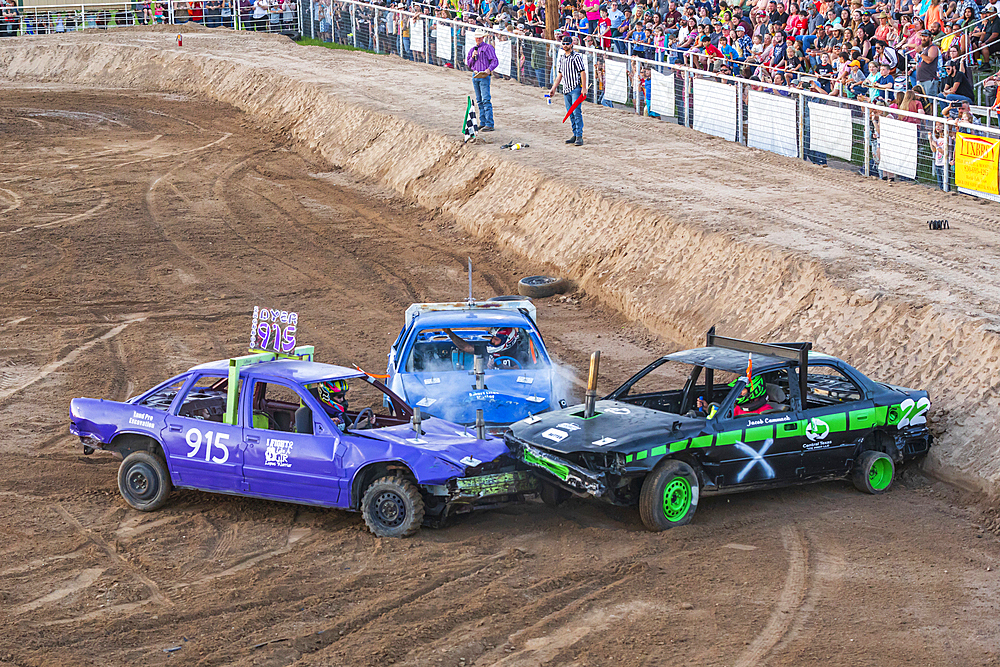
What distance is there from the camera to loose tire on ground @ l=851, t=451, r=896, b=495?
10969mm

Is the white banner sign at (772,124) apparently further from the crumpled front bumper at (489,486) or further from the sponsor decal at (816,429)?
the crumpled front bumper at (489,486)

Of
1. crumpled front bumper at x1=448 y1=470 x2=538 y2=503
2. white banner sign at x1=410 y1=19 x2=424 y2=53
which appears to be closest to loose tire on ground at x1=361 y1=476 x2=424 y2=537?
crumpled front bumper at x1=448 y1=470 x2=538 y2=503

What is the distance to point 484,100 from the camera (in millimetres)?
25344

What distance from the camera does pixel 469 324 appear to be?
12.2 metres

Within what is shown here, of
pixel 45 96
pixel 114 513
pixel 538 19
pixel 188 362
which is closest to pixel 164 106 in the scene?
pixel 45 96

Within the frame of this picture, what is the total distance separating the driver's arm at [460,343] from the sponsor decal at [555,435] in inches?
87.4

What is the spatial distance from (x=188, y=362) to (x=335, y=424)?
6.12 metres

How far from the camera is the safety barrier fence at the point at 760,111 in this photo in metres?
18.4

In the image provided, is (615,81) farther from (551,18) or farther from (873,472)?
(873,472)

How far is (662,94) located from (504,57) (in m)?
7.33

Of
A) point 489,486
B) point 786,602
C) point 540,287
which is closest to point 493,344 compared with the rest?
point 489,486

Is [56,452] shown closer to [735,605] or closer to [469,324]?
[469,324]

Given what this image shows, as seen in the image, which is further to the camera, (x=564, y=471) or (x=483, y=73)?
(x=483, y=73)

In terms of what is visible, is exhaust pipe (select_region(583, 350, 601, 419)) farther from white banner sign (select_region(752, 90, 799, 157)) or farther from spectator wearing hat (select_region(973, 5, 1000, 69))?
spectator wearing hat (select_region(973, 5, 1000, 69))
